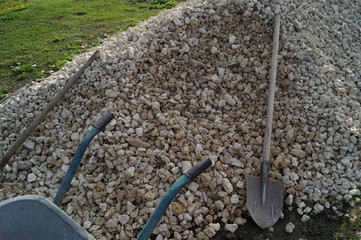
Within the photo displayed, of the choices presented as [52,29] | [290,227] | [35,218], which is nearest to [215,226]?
[290,227]

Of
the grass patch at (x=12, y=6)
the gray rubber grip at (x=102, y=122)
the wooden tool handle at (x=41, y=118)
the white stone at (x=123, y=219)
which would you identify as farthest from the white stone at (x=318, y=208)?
the grass patch at (x=12, y=6)

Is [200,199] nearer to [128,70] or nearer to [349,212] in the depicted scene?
[349,212]

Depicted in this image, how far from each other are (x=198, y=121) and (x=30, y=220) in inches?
86.6

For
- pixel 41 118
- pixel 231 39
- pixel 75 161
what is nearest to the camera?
pixel 75 161

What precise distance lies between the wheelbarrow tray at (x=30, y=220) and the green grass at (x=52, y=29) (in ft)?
13.2

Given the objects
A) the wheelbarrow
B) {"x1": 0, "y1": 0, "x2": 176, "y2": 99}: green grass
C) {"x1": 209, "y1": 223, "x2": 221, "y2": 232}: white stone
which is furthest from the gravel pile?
{"x1": 0, "y1": 0, "x2": 176, "y2": 99}: green grass

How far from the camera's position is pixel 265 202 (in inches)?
140

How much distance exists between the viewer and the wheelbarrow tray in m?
2.40

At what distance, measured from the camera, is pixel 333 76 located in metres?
4.57

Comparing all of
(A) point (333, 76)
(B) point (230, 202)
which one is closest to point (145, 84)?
(B) point (230, 202)

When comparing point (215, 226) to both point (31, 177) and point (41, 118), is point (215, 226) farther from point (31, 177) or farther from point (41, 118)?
point (41, 118)

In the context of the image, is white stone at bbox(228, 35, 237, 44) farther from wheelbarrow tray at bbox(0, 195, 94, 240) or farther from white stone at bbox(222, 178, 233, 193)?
wheelbarrow tray at bbox(0, 195, 94, 240)

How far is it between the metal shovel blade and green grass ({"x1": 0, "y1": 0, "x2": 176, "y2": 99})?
4.47 metres

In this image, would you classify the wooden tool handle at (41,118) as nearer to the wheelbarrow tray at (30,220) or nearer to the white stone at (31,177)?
the white stone at (31,177)
